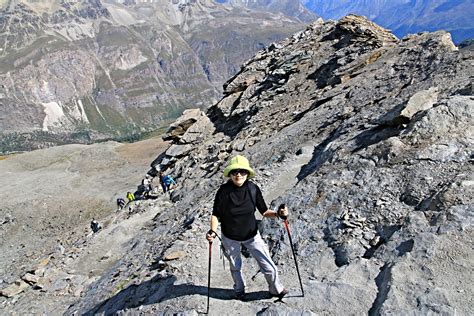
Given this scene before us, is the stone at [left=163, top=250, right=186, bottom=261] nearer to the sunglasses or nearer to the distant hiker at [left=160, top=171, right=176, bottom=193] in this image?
the sunglasses

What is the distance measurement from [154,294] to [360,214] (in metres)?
6.72

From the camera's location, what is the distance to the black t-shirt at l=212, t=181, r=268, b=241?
29.9 feet

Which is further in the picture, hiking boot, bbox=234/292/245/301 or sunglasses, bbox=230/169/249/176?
hiking boot, bbox=234/292/245/301

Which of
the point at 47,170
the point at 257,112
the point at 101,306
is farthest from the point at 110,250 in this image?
the point at 47,170

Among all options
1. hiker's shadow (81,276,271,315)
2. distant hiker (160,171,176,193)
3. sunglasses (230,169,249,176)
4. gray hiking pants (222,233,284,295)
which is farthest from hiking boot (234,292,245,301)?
distant hiker (160,171,176,193)

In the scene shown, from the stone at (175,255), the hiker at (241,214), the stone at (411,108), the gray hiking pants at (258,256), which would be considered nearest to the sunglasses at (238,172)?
the hiker at (241,214)

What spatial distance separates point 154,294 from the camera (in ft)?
40.0

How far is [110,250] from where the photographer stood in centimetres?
2366

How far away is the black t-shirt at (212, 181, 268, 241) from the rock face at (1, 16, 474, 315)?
1.92 meters

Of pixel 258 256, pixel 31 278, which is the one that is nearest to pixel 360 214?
pixel 258 256

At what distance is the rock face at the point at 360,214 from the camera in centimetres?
883

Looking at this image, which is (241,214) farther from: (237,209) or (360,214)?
(360,214)

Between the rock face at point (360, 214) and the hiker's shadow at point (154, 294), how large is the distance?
48 mm

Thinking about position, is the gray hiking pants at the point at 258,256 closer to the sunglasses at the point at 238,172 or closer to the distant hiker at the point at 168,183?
the sunglasses at the point at 238,172
